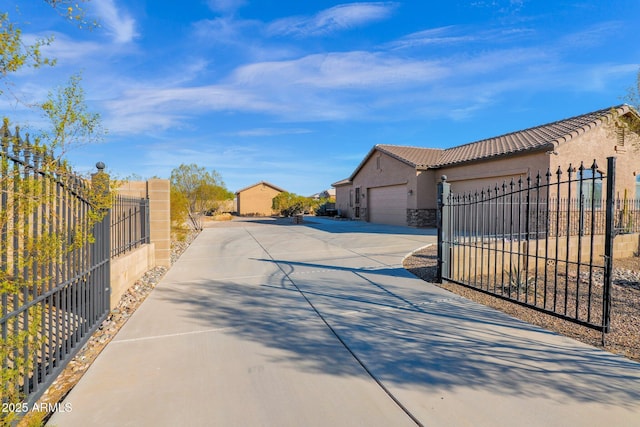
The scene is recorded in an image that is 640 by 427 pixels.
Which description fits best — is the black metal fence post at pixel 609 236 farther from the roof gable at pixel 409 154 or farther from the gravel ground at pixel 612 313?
the roof gable at pixel 409 154

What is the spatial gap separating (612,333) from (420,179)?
1587 centimetres

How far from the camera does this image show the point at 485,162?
16.4 m

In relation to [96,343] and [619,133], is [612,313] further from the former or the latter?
[96,343]

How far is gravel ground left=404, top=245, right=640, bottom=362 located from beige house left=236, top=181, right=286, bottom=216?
39100 millimetres

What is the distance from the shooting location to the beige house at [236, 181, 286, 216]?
46.5 m

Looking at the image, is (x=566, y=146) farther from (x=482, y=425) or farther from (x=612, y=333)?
(x=482, y=425)

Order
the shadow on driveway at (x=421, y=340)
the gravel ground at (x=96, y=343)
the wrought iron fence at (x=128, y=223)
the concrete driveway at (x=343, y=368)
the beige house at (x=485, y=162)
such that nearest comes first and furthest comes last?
the concrete driveway at (x=343, y=368), the gravel ground at (x=96, y=343), the shadow on driveway at (x=421, y=340), the wrought iron fence at (x=128, y=223), the beige house at (x=485, y=162)

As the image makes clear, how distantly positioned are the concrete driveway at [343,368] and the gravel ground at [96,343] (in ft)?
0.52

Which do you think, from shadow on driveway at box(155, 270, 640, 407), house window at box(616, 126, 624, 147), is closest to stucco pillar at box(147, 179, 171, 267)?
shadow on driveway at box(155, 270, 640, 407)

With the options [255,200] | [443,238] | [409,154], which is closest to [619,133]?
[443,238]

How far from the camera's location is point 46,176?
301 cm

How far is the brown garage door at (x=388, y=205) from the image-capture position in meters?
21.3

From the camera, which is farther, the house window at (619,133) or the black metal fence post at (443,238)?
the house window at (619,133)

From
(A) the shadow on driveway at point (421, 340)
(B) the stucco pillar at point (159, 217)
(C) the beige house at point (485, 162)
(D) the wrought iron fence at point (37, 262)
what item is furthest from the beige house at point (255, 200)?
(D) the wrought iron fence at point (37, 262)
